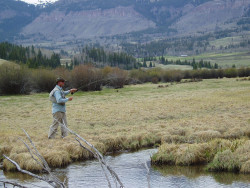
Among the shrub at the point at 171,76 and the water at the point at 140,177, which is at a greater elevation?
the shrub at the point at 171,76

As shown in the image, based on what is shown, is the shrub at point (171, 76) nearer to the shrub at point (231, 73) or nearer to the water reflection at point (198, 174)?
the shrub at point (231, 73)

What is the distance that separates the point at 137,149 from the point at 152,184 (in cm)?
562

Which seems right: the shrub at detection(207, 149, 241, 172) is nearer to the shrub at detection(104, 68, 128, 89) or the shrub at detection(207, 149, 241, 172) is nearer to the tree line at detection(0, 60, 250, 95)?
the tree line at detection(0, 60, 250, 95)

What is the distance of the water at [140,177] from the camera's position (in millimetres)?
11445

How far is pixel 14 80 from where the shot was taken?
55.5 metres

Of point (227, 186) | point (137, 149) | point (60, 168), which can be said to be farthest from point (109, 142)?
point (227, 186)

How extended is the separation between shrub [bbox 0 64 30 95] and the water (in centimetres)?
4387

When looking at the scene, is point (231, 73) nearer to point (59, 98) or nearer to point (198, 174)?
point (59, 98)

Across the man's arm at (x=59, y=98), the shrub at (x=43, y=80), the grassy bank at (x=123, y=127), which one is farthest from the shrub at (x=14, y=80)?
the man's arm at (x=59, y=98)

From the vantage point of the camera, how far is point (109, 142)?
692 inches

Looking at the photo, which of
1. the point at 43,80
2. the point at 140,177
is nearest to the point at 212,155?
the point at 140,177

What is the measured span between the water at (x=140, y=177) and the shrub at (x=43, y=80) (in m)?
47.1

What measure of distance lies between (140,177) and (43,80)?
164ft

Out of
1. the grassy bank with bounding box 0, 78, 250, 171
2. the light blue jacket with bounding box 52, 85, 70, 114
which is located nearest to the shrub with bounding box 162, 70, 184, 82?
the grassy bank with bounding box 0, 78, 250, 171
